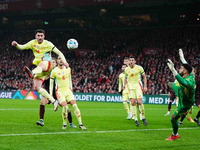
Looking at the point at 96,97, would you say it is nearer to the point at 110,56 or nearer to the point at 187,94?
the point at 110,56

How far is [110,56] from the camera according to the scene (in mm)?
40500

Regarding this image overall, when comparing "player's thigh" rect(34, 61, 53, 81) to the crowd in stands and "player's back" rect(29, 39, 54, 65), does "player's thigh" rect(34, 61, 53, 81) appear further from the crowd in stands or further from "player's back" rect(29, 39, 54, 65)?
the crowd in stands

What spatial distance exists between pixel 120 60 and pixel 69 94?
1081 inches

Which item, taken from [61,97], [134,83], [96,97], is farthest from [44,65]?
[96,97]

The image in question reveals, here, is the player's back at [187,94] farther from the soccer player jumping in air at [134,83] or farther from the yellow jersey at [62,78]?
the soccer player jumping in air at [134,83]

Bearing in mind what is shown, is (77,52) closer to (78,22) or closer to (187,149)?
(78,22)

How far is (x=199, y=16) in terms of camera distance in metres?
41.2

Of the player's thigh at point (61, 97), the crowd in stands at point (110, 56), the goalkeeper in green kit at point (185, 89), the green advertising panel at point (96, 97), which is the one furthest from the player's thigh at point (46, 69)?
the crowd in stands at point (110, 56)

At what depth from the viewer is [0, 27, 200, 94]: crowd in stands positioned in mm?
34219

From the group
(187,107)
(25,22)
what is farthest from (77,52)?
(187,107)

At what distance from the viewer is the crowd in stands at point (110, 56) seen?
3422 centimetres

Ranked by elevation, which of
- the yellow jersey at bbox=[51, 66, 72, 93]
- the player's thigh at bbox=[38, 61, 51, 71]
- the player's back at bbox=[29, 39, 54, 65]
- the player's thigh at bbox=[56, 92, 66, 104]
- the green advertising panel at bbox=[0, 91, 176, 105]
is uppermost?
the player's back at bbox=[29, 39, 54, 65]

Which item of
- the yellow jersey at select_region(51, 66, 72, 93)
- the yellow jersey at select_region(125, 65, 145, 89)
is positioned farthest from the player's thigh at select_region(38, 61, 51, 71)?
the yellow jersey at select_region(125, 65, 145, 89)

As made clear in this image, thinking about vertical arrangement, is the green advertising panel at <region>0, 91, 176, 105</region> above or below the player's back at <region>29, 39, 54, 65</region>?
below
